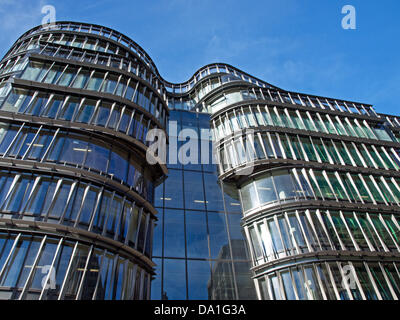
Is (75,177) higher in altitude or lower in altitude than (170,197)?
lower

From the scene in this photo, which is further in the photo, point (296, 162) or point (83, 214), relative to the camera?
point (296, 162)

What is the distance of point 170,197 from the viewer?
21938 millimetres

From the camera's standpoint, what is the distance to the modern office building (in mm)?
14758

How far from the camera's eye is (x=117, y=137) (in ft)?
65.2

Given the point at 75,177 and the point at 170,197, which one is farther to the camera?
Answer: the point at 170,197

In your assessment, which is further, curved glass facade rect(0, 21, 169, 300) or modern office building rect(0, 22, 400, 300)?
modern office building rect(0, 22, 400, 300)

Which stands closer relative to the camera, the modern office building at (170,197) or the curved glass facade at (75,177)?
the curved glass facade at (75,177)

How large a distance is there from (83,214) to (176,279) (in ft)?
23.6

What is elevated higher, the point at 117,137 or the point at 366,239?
the point at 117,137

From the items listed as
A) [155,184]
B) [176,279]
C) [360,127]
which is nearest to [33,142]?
[155,184]

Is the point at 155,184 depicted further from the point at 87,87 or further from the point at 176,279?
the point at 87,87

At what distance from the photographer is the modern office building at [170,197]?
48.4 ft
